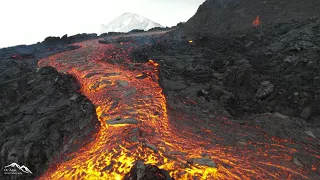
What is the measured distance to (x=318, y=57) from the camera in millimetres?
12461

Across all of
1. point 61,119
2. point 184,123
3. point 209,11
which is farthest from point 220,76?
point 209,11

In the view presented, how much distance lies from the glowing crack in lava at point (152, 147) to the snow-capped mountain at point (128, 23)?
11314cm

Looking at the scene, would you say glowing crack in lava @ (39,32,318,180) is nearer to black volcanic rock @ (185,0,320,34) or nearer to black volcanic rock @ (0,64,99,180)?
black volcanic rock @ (0,64,99,180)

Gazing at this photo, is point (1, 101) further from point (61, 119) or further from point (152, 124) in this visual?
point (152, 124)

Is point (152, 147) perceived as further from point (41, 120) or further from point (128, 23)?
point (128, 23)

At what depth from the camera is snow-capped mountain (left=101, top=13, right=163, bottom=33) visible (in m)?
122

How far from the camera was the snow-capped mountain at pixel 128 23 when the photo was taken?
399ft

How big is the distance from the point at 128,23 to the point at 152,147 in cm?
12906

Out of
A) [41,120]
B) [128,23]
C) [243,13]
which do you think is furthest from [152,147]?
[128,23]

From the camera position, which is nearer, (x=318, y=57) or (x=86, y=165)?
(x=86, y=165)

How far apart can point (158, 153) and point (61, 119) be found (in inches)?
212

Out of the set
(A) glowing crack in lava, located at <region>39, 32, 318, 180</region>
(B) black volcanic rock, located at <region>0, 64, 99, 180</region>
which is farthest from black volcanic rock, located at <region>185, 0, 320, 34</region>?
(B) black volcanic rock, located at <region>0, 64, 99, 180</region>

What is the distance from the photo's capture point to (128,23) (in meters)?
128

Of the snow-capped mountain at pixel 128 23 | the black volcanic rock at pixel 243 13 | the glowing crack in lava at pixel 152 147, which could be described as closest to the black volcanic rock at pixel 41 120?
the glowing crack in lava at pixel 152 147
